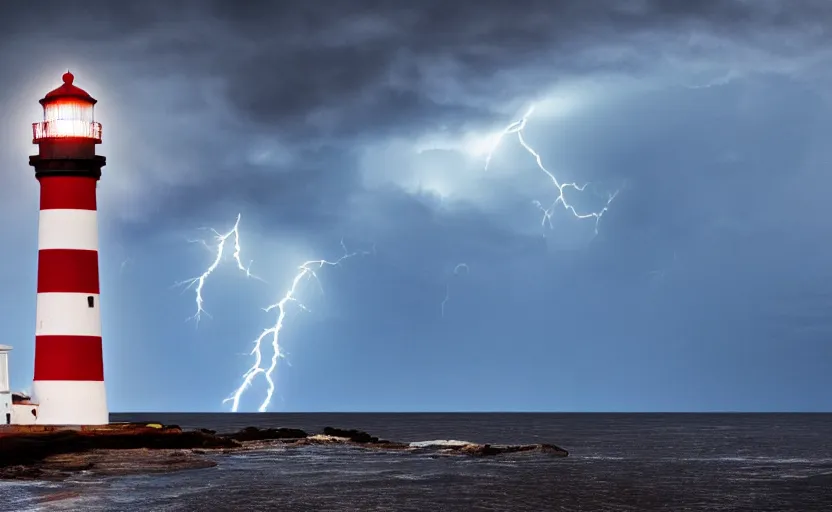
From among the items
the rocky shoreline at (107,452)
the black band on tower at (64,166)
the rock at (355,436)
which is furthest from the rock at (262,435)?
the black band on tower at (64,166)

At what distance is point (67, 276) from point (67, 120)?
14.2ft

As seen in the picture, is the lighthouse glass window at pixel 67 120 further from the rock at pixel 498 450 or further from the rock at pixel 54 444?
the rock at pixel 498 450

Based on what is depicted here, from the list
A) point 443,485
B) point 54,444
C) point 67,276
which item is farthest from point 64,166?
point 443,485

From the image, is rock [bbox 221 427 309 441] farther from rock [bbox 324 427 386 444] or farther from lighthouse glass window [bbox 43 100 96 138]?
lighthouse glass window [bbox 43 100 96 138]

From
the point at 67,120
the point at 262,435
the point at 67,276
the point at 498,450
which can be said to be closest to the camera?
the point at 67,276

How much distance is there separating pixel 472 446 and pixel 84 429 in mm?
19633

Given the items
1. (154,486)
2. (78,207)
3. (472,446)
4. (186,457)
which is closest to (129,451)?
(186,457)

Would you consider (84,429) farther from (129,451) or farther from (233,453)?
(233,453)

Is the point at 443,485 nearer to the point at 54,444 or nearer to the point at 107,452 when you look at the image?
the point at 107,452

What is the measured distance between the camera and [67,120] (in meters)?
36.8

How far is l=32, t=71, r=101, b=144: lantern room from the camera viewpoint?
120 ft

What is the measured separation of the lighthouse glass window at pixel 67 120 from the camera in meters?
36.6

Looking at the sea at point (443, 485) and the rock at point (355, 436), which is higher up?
the rock at point (355, 436)

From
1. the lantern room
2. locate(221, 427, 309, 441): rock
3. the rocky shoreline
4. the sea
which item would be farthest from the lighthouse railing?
locate(221, 427, 309, 441): rock
